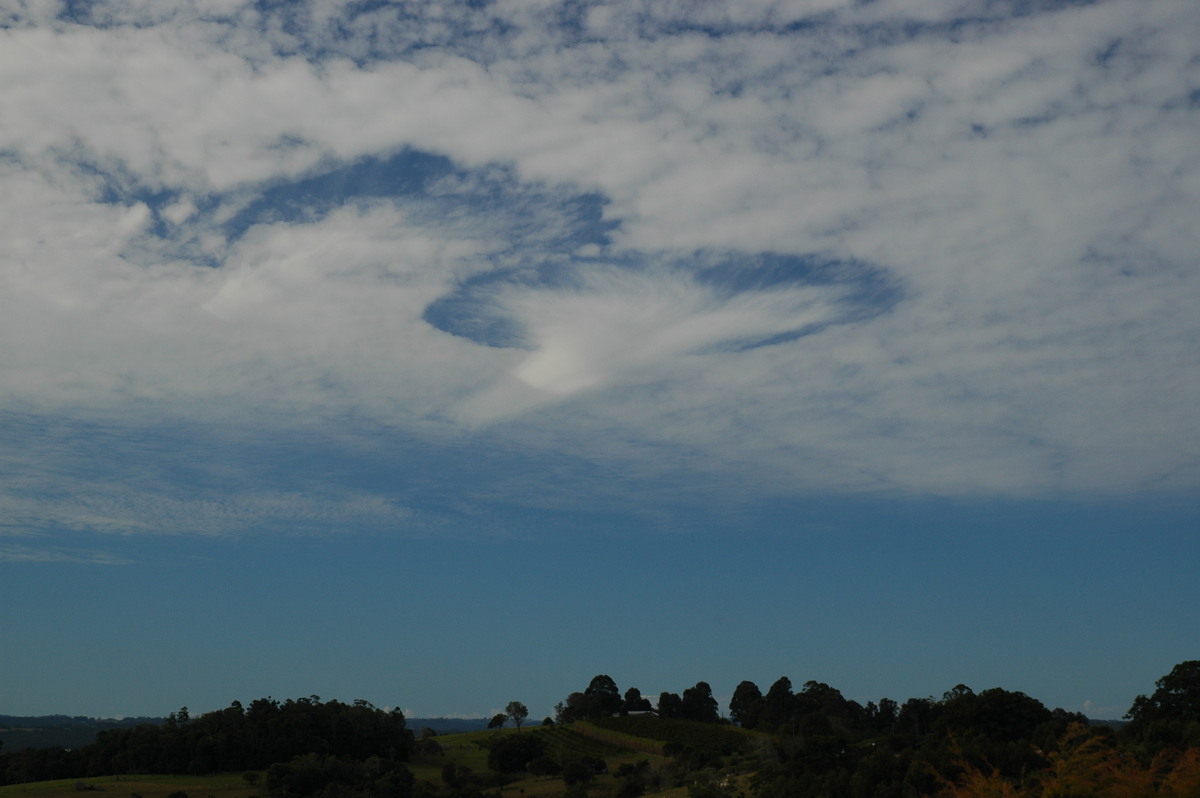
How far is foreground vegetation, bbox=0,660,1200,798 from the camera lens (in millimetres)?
46625

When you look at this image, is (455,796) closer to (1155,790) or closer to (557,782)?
(557,782)

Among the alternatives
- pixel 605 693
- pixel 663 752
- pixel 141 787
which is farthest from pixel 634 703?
pixel 141 787

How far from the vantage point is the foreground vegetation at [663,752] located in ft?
153

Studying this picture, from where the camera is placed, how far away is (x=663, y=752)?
110312 millimetres

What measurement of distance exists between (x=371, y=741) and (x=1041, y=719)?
254ft

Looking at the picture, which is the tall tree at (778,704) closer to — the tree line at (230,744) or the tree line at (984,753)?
the tree line at (984,753)

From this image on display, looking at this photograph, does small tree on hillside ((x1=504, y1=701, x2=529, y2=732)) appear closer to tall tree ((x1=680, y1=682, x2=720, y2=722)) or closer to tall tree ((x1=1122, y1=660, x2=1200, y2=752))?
tall tree ((x1=680, y1=682, x2=720, y2=722))

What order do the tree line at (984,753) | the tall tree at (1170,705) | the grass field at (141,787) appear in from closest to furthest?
the tree line at (984,753)
the tall tree at (1170,705)
the grass field at (141,787)

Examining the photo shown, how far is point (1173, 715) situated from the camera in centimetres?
6800

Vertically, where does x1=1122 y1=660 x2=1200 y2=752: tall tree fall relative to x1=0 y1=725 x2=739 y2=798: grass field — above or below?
above

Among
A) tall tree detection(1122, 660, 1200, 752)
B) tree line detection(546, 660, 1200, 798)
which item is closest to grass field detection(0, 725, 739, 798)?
tree line detection(546, 660, 1200, 798)

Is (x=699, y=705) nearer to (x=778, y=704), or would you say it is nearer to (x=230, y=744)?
(x=778, y=704)

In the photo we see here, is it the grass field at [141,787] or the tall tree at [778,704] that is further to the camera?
the tall tree at [778,704]

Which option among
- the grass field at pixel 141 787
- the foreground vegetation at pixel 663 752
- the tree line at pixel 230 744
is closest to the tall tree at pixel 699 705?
the foreground vegetation at pixel 663 752
